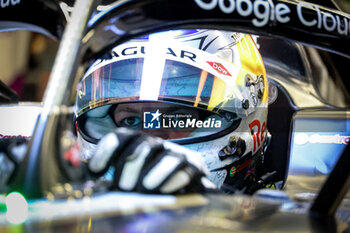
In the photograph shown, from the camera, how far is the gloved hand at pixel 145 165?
59cm

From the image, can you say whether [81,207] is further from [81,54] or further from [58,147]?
[81,54]

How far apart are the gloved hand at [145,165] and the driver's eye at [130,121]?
2.29 ft

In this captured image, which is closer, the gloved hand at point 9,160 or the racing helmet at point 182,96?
the gloved hand at point 9,160

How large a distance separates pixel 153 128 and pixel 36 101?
0.68 metres

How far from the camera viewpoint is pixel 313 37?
0.73m

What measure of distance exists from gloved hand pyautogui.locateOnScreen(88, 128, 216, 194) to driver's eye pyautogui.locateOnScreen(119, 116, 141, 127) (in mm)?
698

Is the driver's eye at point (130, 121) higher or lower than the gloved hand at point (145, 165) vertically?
higher

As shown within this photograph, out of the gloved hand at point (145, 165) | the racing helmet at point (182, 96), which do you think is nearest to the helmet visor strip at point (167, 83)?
the racing helmet at point (182, 96)

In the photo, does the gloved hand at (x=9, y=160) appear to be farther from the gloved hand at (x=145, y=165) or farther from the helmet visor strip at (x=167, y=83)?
the helmet visor strip at (x=167, y=83)

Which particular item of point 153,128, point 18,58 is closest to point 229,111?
point 153,128

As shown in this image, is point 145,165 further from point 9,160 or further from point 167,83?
point 167,83

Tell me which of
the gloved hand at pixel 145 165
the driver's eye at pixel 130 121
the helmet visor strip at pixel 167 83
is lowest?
the gloved hand at pixel 145 165

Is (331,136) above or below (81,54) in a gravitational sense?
below

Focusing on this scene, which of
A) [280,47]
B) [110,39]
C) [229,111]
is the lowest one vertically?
[229,111]
